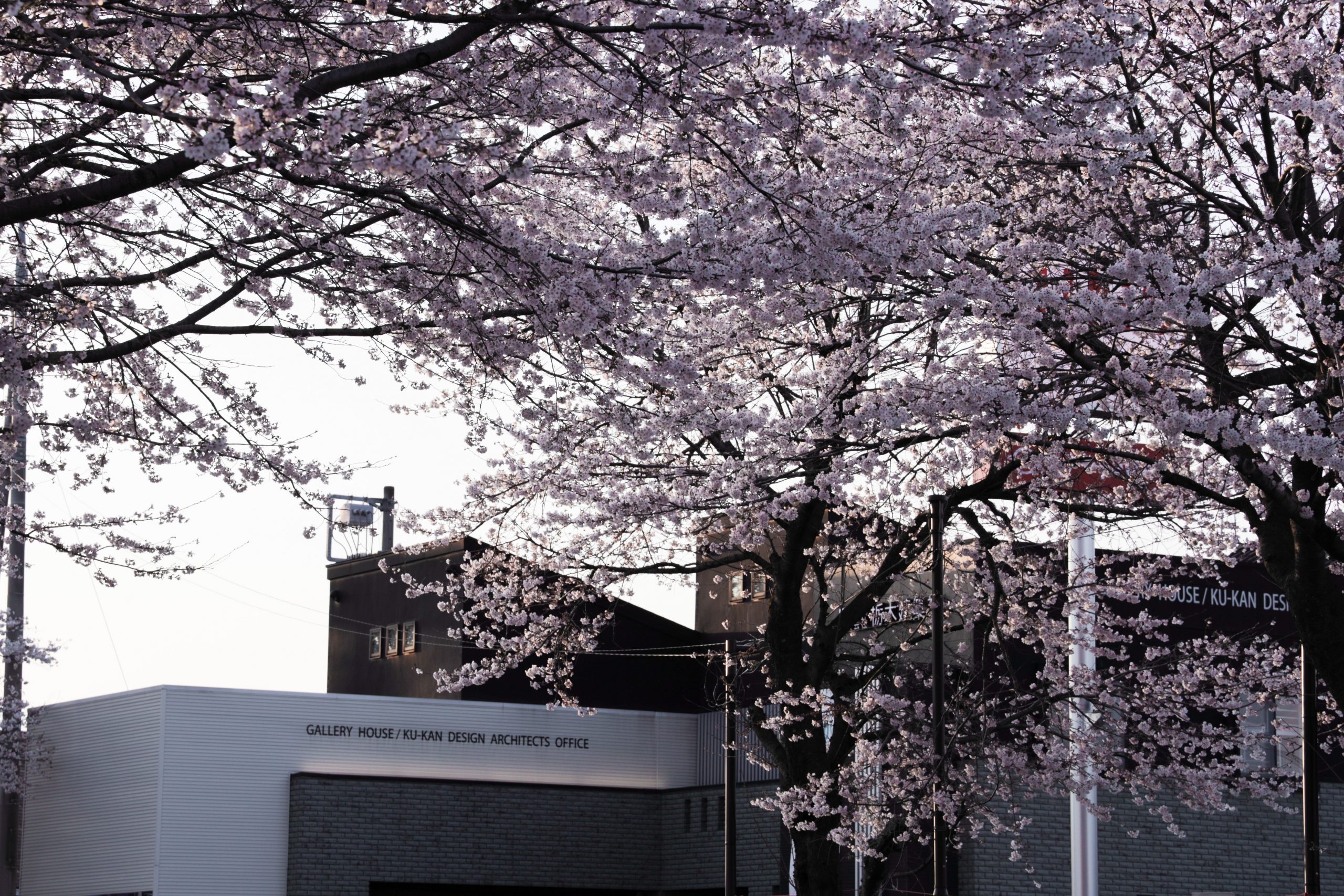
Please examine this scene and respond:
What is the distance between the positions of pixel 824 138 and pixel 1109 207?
2.59 m

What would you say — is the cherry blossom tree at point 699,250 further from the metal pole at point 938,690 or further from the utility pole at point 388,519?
the utility pole at point 388,519

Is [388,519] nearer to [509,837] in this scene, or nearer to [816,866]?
[509,837]

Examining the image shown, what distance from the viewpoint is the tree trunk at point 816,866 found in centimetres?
1463

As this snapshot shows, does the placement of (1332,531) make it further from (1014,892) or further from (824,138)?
(1014,892)

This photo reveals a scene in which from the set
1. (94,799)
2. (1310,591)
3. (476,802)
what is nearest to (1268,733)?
(476,802)

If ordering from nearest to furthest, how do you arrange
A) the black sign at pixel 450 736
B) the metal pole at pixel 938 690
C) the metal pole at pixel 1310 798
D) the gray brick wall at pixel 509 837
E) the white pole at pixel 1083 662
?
the metal pole at pixel 1310 798, the metal pole at pixel 938 690, the white pole at pixel 1083 662, the gray brick wall at pixel 509 837, the black sign at pixel 450 736

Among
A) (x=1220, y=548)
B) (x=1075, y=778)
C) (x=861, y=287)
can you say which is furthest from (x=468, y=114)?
(x=1075, y=778)

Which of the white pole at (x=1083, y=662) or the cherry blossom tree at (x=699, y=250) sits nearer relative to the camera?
the cherry blossom tree at (x=699, y=250)

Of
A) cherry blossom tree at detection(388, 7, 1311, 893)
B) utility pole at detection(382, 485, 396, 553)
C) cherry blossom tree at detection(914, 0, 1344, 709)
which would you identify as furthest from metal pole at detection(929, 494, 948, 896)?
utility pole at detection(382, 485, 396, 553)

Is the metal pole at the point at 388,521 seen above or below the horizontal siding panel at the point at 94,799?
above

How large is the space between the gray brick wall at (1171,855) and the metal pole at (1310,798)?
10668 mm

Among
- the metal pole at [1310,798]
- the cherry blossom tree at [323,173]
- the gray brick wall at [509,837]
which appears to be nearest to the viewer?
the cherry blossom tree at [323,173]

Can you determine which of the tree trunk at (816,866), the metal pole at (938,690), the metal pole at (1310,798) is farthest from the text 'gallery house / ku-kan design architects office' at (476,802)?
the metal pole at (1310,798)

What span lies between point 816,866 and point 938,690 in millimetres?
2105
